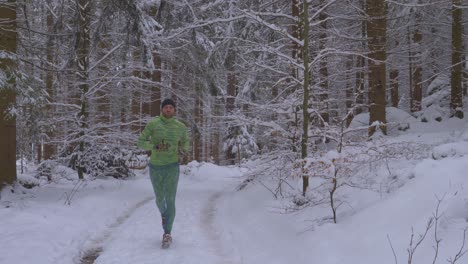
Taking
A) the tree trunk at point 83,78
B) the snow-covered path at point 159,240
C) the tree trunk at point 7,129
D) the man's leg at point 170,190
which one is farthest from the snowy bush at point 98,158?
the man's leg at point 170,190

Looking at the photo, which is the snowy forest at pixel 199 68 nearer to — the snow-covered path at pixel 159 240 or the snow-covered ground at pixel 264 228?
the snow-covered ground at pixel 264 228

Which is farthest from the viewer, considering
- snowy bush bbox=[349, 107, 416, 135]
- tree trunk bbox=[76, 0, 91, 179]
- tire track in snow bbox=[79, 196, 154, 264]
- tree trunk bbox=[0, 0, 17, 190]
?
snowy bush bbox=[349, 107, 416, 135]

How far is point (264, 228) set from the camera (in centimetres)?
639

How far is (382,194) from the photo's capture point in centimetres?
556

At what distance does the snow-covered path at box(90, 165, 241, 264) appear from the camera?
204 inches

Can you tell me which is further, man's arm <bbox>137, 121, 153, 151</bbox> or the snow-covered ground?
man's arm <bbox>137, 121, 153, 151</bbox>

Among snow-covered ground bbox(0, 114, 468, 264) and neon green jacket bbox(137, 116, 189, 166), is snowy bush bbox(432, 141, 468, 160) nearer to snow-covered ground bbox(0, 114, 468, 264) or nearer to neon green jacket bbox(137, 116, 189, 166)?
snow-covered ground bbox(0, 114, 468, 264)

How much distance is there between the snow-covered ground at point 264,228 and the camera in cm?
410

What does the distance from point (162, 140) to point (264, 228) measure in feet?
7.25

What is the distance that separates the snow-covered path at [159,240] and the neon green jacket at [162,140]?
4.22 ft

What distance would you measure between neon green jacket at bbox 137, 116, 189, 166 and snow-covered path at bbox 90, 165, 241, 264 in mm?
1286

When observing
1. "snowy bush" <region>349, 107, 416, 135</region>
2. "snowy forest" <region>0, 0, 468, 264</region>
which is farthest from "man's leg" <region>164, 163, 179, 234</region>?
"snowy bush" <region>349, 107, 416, 135</region>

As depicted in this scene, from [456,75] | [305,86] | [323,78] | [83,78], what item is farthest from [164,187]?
[456,75]

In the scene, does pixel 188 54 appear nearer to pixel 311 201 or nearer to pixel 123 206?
pixel 123 206
